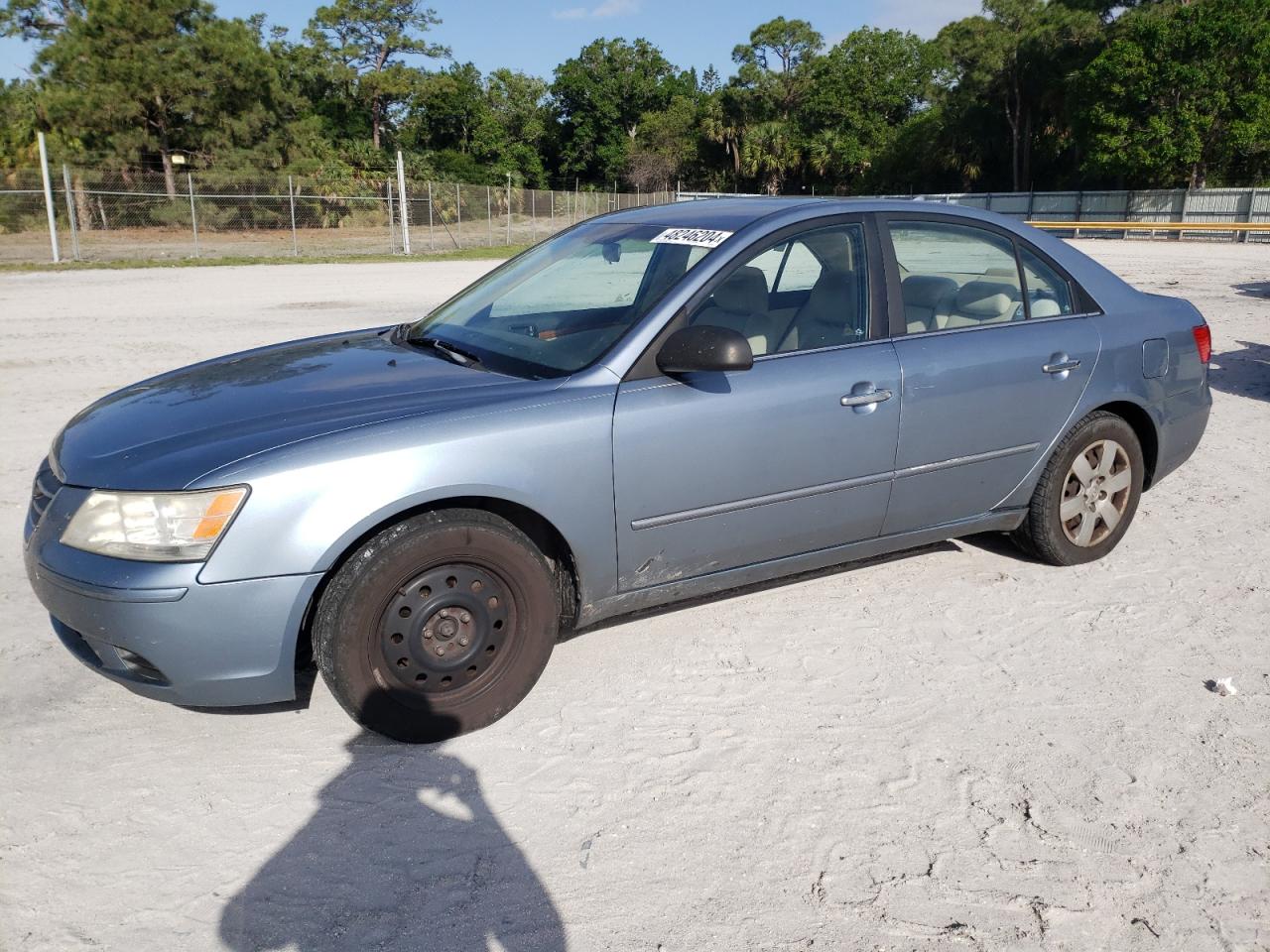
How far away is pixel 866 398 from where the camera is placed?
3.94 meters

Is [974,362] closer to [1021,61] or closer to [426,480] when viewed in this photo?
[426,480]

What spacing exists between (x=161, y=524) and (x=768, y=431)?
6.66ft

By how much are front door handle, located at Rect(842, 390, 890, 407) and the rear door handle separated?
3.02 ft

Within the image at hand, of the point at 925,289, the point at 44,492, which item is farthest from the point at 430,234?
the point at 44,492

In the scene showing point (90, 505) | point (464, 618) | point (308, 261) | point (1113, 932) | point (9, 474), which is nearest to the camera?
point (1113, 932)

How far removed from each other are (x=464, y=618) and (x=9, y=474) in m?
4.24

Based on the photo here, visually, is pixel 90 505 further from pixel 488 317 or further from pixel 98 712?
pixel 488 317

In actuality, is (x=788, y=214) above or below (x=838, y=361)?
above

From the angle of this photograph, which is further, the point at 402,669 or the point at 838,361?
the point at 838,361

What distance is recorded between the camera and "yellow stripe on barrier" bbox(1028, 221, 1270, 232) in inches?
1443

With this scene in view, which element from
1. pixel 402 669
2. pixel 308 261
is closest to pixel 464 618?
pixel 402 669

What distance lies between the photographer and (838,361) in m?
3.95

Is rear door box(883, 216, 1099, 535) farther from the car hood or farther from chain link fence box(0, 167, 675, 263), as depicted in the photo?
chain link fence box(0, 167, 675, 263)

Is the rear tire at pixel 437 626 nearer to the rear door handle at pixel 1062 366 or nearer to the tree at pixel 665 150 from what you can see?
the rear door handle at pixel 1062 366
